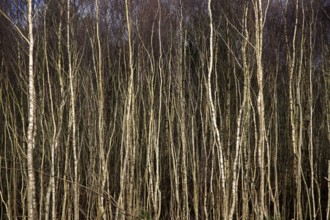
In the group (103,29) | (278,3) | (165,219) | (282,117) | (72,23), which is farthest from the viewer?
Answer: (282,117)

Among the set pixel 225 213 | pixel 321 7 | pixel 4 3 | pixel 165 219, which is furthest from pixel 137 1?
pixel 165 219

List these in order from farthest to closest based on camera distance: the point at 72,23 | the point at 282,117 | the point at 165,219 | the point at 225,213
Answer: the point at 282,117 < the point at 165,219 < the point at 72,23 < the point at 225,213

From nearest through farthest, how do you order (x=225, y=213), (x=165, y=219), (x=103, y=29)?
(x=225, y=213), (x=103, y=29), (x=165, y=219)

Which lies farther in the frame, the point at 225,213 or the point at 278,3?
the point at 278,3

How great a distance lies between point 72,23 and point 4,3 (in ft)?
4.28

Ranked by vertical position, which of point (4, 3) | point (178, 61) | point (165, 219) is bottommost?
point (165, 219)

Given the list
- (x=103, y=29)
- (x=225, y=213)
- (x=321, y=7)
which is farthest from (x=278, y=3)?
(x=225, y=213)

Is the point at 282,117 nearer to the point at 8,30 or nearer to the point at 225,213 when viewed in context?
the point at 225,213

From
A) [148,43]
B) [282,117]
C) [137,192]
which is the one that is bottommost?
[137,192]

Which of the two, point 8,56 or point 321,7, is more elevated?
point 321,7

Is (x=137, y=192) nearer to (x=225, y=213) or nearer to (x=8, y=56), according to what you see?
(x=225, y=213)

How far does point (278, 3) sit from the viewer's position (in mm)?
7492

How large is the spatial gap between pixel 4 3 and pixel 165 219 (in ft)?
18.0

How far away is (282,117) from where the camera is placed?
1066 cm
